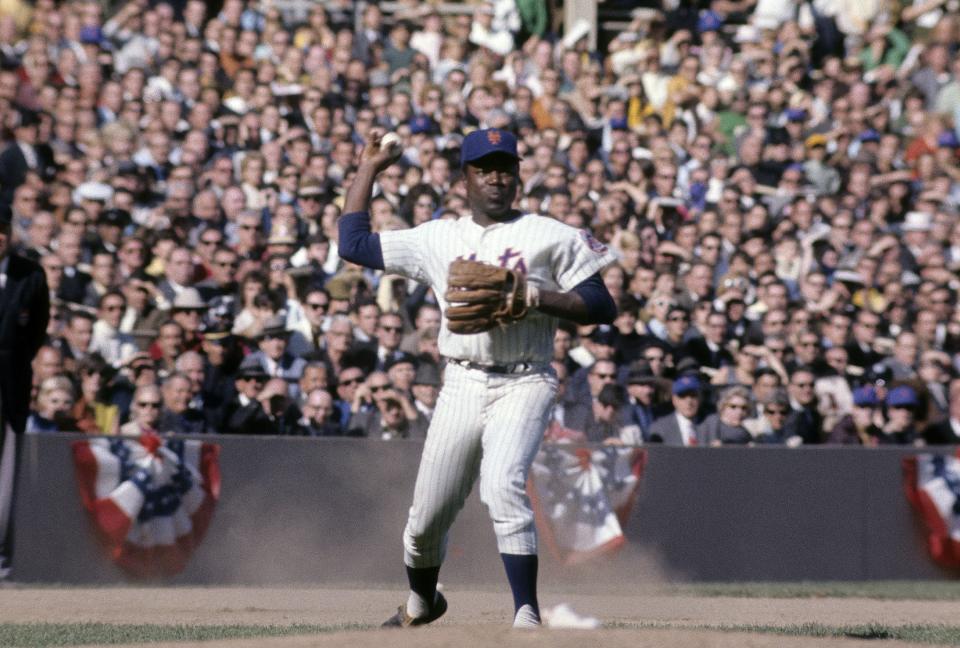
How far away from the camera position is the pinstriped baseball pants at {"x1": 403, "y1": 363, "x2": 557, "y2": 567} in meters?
6.25

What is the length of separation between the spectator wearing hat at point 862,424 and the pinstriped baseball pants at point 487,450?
18.0 feet

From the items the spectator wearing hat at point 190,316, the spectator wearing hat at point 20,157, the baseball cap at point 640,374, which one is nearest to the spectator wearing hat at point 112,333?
the spectator wearing hat at point 190,316

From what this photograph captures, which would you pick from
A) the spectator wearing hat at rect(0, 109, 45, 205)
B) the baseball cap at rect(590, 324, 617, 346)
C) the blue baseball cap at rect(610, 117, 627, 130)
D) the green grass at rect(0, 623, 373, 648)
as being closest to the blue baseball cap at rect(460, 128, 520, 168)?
the green grass at rect(0, 623, 373, 648)

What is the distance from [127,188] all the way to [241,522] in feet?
11.7

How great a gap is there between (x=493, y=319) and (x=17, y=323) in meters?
3.82

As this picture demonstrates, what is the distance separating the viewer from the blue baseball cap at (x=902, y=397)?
11.6m

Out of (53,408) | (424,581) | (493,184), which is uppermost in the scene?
(493,184)

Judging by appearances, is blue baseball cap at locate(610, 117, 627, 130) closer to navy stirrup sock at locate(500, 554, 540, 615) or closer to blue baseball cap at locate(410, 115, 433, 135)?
blue baseball cap at locate(410, 115, 433, 135)

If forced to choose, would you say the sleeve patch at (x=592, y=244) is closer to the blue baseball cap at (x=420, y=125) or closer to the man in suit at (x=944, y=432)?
the man in suit at (x=944, y=432)

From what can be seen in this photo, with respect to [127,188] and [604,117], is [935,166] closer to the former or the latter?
[604,117]

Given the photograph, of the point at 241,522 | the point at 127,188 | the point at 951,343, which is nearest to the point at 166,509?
the point at 241,522

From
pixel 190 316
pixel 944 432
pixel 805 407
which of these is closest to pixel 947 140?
pixel 944 432

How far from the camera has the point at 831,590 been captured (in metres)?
10.4

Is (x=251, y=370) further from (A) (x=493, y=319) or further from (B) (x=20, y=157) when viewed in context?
(A) (x=493, y=319)
